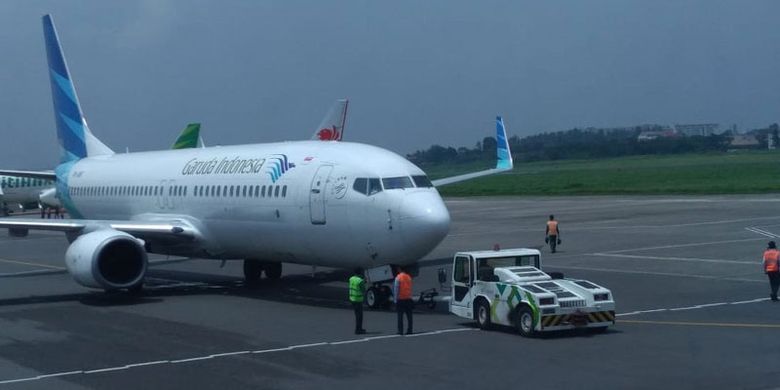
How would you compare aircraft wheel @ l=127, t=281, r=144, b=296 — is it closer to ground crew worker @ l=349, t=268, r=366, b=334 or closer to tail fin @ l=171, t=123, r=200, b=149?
ground crew worker @ l=349, t=268, r=366, b=334

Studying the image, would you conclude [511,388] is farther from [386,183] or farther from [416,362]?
[386,183]

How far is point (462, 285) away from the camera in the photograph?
75.3 feet

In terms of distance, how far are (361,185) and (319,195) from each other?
1.53m

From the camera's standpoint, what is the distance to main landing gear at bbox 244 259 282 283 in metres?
32.5

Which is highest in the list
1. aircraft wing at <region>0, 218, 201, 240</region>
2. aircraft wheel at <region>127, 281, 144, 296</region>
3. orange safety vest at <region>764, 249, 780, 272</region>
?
aircraft wing at <region>0, 218, 201, 240</region>

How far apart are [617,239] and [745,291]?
56.8 ft

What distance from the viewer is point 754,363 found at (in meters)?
17.1

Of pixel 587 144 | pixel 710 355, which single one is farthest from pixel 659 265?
pixel 587 144

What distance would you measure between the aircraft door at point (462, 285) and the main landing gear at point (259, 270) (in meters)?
9.99

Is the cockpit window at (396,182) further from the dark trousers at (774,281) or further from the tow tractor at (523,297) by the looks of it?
the dark trousers at (774,281)

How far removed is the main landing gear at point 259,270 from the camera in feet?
107

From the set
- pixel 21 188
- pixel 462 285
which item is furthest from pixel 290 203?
pixel 21 188

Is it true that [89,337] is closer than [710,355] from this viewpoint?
No

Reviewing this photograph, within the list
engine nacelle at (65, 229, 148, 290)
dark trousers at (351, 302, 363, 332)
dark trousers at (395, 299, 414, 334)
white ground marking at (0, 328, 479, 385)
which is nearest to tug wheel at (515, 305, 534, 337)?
white ground marking at (0, 328, 479, 385)
